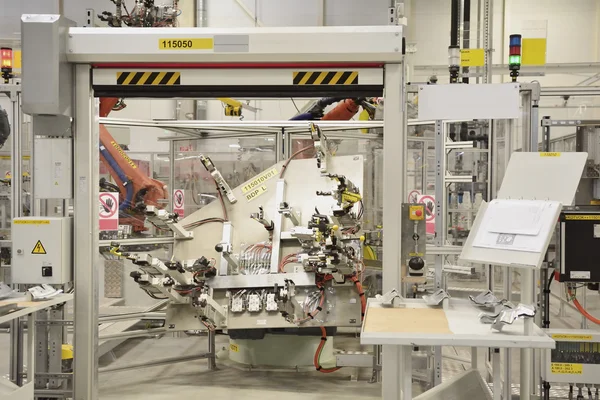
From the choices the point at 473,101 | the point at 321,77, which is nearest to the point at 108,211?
the point at 321,77

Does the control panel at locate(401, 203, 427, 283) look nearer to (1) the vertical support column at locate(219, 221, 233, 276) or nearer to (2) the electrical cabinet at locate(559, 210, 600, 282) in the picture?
(2) the electrical cabinet at locate(559, 210, 600, 282)

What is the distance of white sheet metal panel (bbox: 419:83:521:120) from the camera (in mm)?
2846

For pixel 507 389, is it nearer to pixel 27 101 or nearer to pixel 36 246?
pixel 36 246

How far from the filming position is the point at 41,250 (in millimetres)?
3066

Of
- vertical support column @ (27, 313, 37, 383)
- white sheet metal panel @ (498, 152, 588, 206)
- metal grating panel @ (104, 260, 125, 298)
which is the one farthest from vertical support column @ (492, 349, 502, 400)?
metal grating panel @ (104, 260, 125, 298)

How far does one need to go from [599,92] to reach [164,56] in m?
2.75

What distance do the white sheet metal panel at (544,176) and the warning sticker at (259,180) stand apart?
2359 millimetres

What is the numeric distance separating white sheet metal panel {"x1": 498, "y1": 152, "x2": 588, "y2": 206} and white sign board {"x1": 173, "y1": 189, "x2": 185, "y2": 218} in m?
3.38

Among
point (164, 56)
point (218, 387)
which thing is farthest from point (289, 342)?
point (164, 56)

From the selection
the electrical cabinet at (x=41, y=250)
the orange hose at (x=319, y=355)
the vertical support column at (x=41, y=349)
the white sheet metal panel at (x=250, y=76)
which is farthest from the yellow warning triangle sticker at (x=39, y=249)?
the orange hose at (x=319, y=355)

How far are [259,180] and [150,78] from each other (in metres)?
1.85

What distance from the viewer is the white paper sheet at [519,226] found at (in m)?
2.37

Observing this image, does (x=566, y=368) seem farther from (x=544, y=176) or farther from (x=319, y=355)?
(x=319, y=355)

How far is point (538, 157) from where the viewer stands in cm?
272
